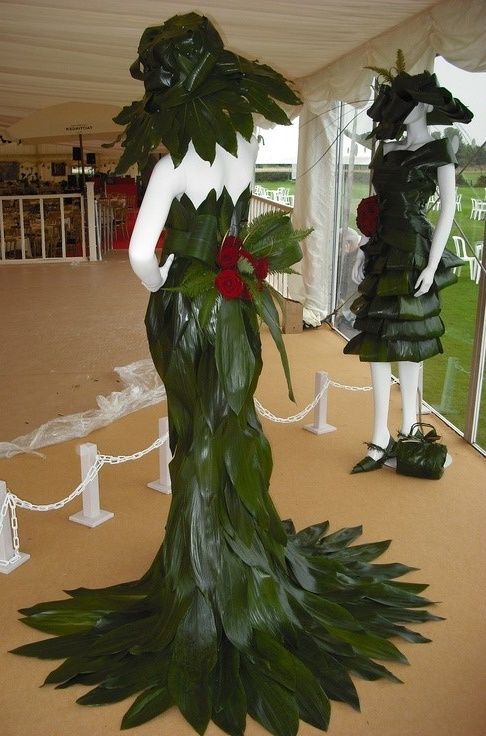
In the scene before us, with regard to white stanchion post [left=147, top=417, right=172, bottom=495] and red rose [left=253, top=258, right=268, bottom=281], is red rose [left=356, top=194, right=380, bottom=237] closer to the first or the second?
white stanchion post [left=147, top=417, right=172, bottom=495]

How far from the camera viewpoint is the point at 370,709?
1864 millimetres

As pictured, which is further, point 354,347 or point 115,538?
point 354,347

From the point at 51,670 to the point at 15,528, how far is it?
0.67 m

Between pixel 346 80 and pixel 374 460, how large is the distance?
246 centimetres

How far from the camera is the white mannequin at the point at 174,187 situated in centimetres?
173

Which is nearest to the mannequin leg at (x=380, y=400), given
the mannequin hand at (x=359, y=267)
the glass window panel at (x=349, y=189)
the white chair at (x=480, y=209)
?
the mannequin hand at (x=359, y=267)

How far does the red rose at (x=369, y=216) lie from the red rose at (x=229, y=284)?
1.45 meters

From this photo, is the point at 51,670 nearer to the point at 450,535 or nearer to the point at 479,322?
the point at 450,535

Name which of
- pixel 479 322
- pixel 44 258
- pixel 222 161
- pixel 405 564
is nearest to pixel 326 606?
pixel 405 564

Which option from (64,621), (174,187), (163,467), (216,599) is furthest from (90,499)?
(174,187)

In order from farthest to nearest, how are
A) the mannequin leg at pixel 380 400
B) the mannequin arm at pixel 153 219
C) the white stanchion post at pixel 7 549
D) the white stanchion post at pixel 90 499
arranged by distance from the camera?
1. the mannequin leg at pixel 380 400
2. the white stanchion post at pixel 90 499
3. the white stanchion post at pixel 7 549
4. the mannequin arm at pixel 153 219

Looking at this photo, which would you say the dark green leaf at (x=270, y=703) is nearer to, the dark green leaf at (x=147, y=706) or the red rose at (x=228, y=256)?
the dark green leaf at (x=147, y=706)

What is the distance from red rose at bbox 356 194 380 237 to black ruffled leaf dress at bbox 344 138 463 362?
2 cm

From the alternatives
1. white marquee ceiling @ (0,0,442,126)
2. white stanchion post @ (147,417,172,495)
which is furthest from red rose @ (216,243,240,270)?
white marquee ceiling @ (0,0,442,126)
